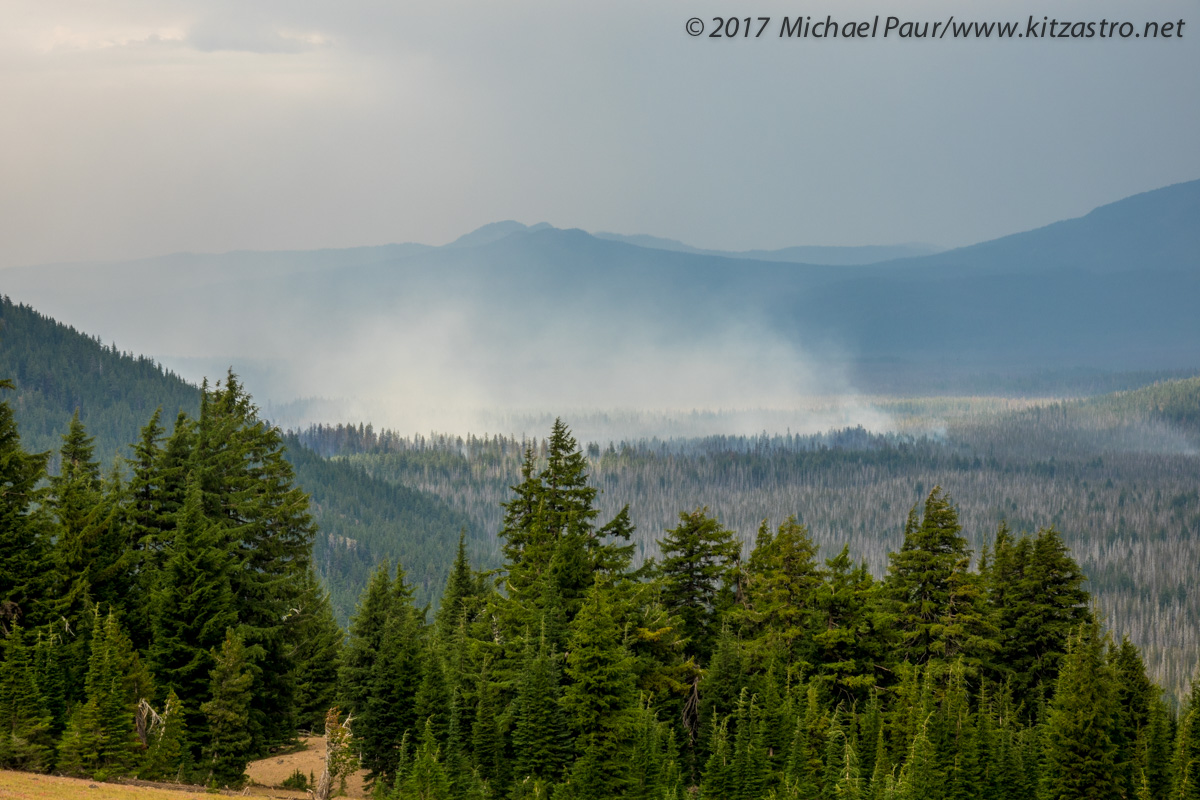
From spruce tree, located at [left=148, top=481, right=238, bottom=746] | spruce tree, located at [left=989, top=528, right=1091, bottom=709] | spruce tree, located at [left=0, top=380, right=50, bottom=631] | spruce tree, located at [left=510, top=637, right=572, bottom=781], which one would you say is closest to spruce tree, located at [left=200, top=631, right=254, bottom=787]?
spruce tree, located at [left=148, top=481, right=238, bottom=746]

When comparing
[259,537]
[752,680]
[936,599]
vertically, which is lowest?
[752,680]

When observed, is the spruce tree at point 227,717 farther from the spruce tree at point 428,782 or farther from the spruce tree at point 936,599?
the spruce tree at point 936,599

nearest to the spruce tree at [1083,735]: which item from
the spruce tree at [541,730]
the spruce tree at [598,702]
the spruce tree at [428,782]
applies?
the spruce tree at [598,702]

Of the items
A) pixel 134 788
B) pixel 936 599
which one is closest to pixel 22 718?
pixel 134 788

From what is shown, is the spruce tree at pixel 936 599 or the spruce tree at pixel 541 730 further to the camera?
the spruce tree at pixel 936 599

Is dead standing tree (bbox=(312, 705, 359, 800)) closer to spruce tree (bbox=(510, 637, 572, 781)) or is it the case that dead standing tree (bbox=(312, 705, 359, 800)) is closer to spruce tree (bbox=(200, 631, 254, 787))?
spruce tree (bbox=(200, 631, 254, 787))

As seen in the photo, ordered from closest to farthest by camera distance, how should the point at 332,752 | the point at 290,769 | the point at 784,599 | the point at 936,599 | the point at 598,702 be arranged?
1. the point at 332,752
2. the point at 598,702
3. the point at 290,769
4. the point at 936,599
5. the point at 784,599

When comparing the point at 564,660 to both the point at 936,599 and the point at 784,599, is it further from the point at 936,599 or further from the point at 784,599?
the point at 936,599

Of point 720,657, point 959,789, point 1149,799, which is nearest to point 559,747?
point 720,657

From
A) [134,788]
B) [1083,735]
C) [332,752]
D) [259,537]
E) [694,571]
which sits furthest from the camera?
[694,571]

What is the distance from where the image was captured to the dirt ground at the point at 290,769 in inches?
2462

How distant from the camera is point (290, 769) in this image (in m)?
65.6

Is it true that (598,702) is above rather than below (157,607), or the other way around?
below

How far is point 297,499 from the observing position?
66.8m
